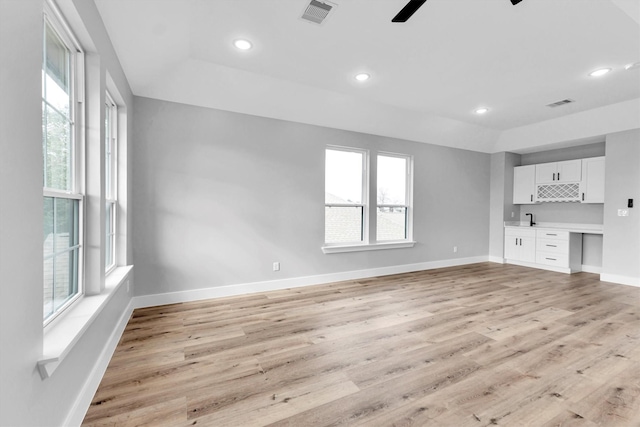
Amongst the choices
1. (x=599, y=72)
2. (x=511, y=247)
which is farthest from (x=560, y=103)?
(x=511, y=247)

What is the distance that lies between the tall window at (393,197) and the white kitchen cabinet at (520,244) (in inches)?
99.4

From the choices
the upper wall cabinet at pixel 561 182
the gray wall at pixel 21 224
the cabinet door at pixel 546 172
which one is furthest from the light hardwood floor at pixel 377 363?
the cabinet door at pixel 546 172

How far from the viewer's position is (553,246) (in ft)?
17.8

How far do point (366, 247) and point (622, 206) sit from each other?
4.17m

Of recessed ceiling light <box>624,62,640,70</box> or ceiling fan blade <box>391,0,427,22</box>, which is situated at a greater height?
recessed ceiling light <box>624,62,640,70</box>

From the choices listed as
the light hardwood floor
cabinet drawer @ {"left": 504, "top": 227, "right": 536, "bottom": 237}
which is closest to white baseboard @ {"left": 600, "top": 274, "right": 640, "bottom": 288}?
the light hardwood floor

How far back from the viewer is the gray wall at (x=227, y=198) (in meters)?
3.40

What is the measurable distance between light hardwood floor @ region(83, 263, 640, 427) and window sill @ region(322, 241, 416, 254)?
0.90m

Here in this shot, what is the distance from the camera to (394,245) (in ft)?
16.8

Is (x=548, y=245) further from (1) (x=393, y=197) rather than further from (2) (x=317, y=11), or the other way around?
(2) (x=317, y=11)

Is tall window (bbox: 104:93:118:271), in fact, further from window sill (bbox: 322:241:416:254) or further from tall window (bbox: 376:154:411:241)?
tall window (bbox: 376:154:411:241)

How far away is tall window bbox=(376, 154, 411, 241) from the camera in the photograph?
5.11 meters

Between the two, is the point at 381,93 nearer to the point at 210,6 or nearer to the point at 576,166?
the point at 210,6

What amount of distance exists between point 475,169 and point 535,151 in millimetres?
1380
